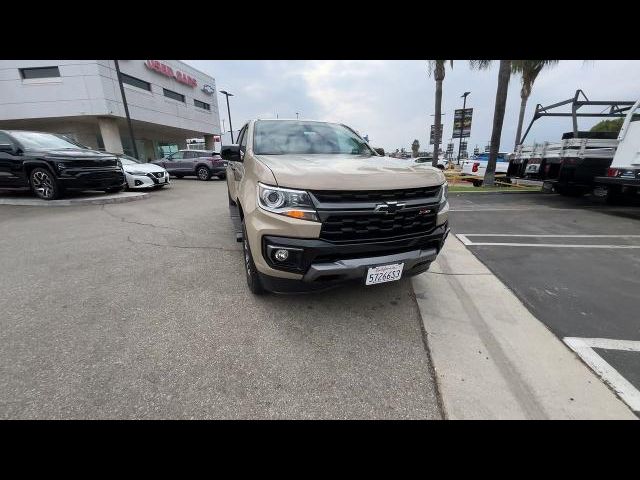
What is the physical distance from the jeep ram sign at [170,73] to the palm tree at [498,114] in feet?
74.7

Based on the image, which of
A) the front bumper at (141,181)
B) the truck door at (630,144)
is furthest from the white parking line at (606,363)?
the front bumper at (141,181)

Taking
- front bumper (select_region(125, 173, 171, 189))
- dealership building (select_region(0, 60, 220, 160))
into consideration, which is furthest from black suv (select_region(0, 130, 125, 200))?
dealership building (select_region(0, 60, 220, 160))

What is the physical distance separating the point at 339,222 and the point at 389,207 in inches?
16.3

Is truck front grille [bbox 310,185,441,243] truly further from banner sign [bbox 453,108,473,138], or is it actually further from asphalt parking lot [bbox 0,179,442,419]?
banner sign [bbox 453,108,473,138]

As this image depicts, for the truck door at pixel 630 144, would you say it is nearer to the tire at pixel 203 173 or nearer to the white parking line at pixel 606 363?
the white parking line at pixel 606 363

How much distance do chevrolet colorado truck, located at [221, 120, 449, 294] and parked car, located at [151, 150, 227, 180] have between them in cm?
1376

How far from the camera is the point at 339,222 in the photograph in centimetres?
206

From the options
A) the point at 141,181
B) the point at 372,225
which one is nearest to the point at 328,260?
the point at 372,225

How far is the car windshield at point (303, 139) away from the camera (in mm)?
3160

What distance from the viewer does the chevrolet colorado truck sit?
6.70 ft

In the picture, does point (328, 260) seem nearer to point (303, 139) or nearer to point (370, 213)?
point (370, 213)
